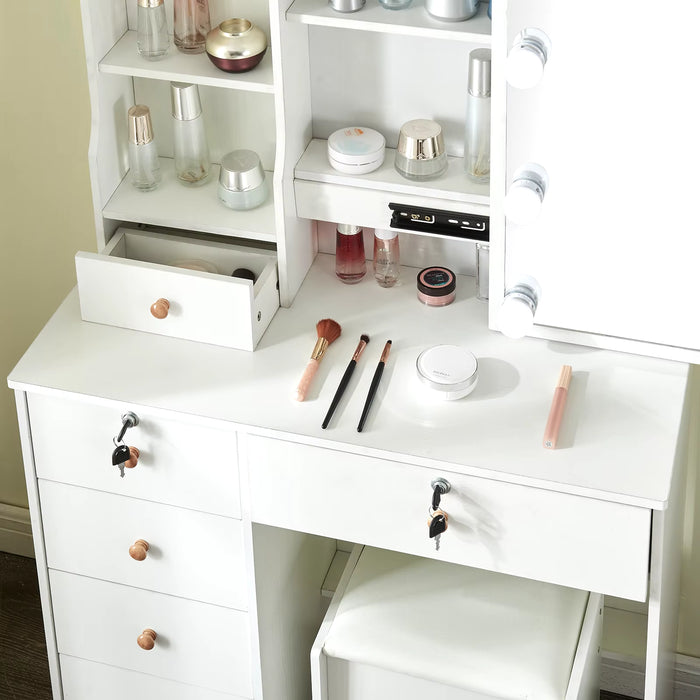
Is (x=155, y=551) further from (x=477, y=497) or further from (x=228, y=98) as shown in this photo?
(x=228, y=98)

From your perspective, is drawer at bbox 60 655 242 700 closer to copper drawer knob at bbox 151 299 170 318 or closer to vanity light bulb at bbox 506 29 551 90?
copper drawer knob at bbox 151 299 170 318

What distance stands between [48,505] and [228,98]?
0.66 m

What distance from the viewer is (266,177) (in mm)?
1868

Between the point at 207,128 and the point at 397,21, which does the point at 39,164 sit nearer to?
the point at 207,128

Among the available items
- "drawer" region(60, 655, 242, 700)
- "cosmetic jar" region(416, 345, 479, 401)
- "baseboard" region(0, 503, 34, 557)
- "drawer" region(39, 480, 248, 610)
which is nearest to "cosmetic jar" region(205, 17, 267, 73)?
"cosmetic jar" region(416, 345, 479, 401)

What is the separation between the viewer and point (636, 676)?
2.23 meters

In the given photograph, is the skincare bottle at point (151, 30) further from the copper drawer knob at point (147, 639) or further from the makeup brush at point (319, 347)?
the copper drawer knob at point (147, 639)

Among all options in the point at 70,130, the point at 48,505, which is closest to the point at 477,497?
the point at 48,505

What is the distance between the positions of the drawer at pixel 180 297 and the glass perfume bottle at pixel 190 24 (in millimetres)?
305

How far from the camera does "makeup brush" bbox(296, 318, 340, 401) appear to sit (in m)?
1.65

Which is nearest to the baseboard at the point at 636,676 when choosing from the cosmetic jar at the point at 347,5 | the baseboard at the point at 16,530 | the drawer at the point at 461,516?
the drawer at the point at 461,516

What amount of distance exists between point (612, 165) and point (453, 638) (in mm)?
728

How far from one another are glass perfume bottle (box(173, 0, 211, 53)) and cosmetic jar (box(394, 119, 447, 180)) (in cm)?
32

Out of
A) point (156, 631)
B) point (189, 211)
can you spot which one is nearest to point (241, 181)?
point (189, 211)
